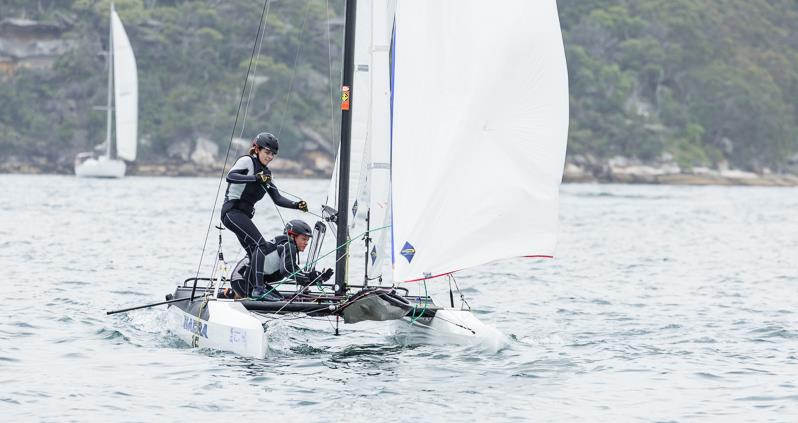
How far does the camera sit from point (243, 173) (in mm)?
12586

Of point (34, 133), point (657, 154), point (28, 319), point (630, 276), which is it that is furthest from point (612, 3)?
point (28, 319)

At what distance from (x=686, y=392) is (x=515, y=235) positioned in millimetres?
2057

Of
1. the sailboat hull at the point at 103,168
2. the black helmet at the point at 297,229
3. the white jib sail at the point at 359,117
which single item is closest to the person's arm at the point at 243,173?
the black helmet at the point at 297,229

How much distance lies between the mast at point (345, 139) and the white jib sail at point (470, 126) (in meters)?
1.29

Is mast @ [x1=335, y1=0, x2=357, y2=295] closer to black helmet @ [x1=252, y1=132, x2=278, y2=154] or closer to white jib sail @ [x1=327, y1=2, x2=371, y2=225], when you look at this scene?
white jib sail @ [x1=327, y1=2, x2=371, y2=225]

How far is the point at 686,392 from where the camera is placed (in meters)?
11.3

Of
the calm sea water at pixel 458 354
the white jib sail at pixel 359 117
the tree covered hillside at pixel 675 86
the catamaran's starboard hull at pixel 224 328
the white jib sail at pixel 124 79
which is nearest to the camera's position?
the calm sea water at pixel 458 354

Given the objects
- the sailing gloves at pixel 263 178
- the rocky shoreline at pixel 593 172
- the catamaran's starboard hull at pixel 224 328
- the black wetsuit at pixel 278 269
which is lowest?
the rocky shoreline at pixel 593 172

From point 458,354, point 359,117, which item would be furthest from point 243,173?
point 458,354

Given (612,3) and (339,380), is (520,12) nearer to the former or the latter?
(339,380)

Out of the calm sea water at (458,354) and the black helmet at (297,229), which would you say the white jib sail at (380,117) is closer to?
the black helmet at (297,229)

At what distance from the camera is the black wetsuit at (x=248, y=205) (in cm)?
1254

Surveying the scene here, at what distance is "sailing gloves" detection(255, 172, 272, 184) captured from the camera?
486 inches

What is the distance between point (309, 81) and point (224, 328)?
77439 millimetres
